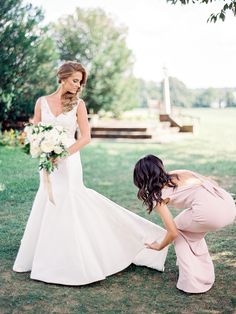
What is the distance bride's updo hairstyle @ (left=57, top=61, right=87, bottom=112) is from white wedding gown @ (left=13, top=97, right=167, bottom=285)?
0.08 metres

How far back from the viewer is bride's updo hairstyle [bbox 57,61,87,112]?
16.4 ft

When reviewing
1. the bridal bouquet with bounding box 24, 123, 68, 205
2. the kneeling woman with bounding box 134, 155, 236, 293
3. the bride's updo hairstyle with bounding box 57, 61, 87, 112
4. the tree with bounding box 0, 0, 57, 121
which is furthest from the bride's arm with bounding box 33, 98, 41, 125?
the tree with bounding box 0, 0, 57, 121

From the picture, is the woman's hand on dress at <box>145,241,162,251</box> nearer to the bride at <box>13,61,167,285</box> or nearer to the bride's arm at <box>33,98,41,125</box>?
the bride at <box>13,61,167,285</box>

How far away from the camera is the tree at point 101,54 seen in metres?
25.5

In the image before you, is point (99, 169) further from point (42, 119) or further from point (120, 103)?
point (120, 103)

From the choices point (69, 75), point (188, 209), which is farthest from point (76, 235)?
point (69, 75)

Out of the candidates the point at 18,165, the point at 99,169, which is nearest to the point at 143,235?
the point at 99,169

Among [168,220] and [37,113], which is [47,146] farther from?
[168,220]

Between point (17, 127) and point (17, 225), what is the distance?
12.2 metres

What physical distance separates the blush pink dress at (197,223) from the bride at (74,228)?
47 cm

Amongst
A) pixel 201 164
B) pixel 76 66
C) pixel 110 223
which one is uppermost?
pixel 76 66

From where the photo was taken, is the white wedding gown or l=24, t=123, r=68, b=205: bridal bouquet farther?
the white wedding gown

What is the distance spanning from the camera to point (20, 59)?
58.4ft

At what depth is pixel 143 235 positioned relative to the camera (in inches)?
204
